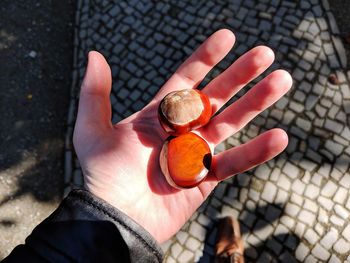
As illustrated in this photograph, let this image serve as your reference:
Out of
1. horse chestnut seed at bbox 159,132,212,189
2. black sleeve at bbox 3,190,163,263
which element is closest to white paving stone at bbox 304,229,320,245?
horse chestnut seed at bbox 159,132,212,189

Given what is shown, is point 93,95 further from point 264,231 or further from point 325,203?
point 325,203

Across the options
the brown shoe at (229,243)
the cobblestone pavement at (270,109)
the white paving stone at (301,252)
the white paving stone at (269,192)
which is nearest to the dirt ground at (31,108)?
the cobblestone pavement at (270,109)

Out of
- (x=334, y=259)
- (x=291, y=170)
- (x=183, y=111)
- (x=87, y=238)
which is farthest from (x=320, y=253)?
(x=87, y=238)

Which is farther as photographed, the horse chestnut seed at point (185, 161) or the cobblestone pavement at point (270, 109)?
the cobblestone pavement at point (270, 109)

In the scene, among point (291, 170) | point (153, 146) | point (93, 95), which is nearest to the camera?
point (93, 95)

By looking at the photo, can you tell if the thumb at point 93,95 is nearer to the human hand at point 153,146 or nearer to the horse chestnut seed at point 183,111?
the human hand at point 153,146

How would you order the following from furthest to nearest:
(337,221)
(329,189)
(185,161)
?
1. (329,189)
2. (337,221)
3. (185,161)
